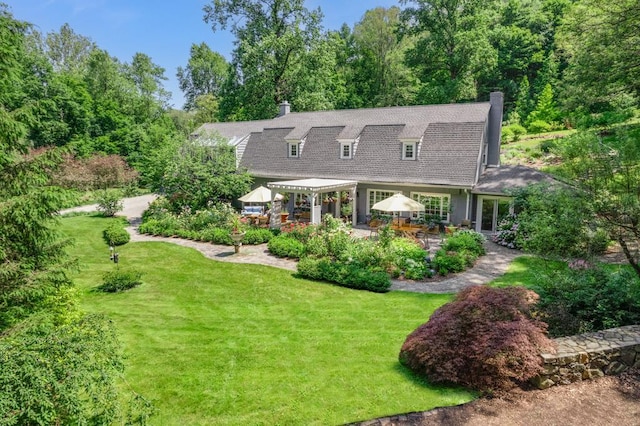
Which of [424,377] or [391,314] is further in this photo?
[391,314]

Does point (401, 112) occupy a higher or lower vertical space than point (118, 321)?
higher

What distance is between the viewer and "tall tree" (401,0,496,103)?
39188mm

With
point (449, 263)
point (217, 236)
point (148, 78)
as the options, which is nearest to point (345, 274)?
point (449, 263)

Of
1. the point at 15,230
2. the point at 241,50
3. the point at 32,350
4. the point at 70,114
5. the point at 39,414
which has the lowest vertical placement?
the point at 39,414

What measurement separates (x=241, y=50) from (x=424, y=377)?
1525 inches

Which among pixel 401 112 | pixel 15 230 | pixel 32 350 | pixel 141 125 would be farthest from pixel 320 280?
pixel 141 125

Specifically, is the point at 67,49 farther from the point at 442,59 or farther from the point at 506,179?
the point at 506,179

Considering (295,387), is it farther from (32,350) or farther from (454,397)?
(32,350)

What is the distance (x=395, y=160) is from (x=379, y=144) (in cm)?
177

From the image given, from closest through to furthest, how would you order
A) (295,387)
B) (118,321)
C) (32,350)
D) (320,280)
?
(32,350) < (295,387) < (118,321) < (320,280)

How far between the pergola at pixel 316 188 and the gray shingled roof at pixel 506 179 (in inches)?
272

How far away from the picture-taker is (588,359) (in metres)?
7.08

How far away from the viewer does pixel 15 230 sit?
7230mm

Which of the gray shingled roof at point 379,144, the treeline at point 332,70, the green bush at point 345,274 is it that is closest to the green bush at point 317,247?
the green bush at point 345,274
